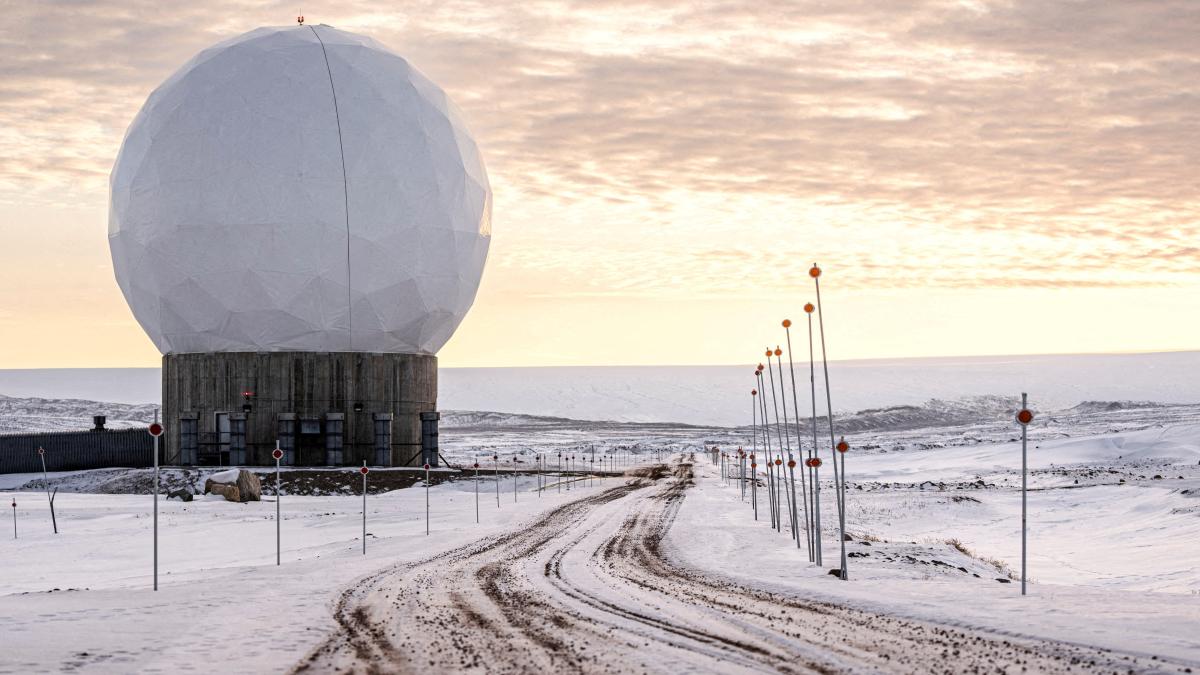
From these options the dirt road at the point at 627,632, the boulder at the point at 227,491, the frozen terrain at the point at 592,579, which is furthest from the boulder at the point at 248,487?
the dirt road at the point at 627,632

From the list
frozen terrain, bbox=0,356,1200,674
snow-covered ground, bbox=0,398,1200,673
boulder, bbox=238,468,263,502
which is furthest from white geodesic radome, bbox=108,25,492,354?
boulder, bbox=238,468,263,502

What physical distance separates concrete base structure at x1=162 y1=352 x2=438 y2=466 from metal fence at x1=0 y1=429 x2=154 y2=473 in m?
5.52

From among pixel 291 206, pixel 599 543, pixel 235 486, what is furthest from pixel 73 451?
pixel 599 543

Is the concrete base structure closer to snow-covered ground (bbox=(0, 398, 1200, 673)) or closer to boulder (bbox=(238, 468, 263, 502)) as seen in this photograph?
snow-covered ground (bbox=(0, 398, 1200, 673))

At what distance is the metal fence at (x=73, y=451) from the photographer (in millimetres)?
59531

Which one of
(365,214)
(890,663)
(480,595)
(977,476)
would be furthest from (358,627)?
(977,476)

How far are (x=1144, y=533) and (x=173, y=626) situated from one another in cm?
2819

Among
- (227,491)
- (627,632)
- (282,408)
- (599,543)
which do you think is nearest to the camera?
(627,632)

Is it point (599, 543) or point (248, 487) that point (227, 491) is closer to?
point (248, 487)

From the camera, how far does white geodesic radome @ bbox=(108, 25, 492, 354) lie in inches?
2098

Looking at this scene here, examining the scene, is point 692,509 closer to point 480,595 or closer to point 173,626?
point 480,595

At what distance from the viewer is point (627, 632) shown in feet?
51.0

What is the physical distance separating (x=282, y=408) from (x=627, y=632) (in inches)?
1656

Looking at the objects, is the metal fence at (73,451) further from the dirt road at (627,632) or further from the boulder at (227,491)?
the dirt road at (627,632)
